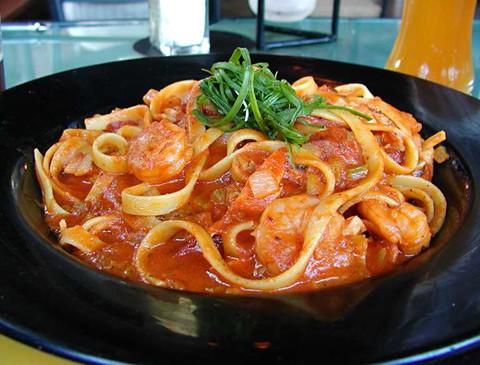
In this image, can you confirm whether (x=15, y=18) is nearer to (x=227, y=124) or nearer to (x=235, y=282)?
(x=227, y=124)

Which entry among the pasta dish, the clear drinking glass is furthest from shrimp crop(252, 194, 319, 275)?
the clear drinking glass

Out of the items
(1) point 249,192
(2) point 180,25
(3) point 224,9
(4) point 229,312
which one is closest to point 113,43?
(2) point 180,25

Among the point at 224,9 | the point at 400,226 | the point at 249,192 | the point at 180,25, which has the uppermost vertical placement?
the point at 180,25

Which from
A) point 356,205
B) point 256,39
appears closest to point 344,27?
point 256,39

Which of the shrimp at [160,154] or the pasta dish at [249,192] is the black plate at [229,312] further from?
the shrimp at [160,154]

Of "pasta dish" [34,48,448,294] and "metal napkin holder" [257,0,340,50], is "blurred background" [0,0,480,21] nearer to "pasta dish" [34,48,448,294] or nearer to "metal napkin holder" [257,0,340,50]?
"metal napkin holder" [257,0,340,50]

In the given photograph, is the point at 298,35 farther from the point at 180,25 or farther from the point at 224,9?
the point at 224,9
